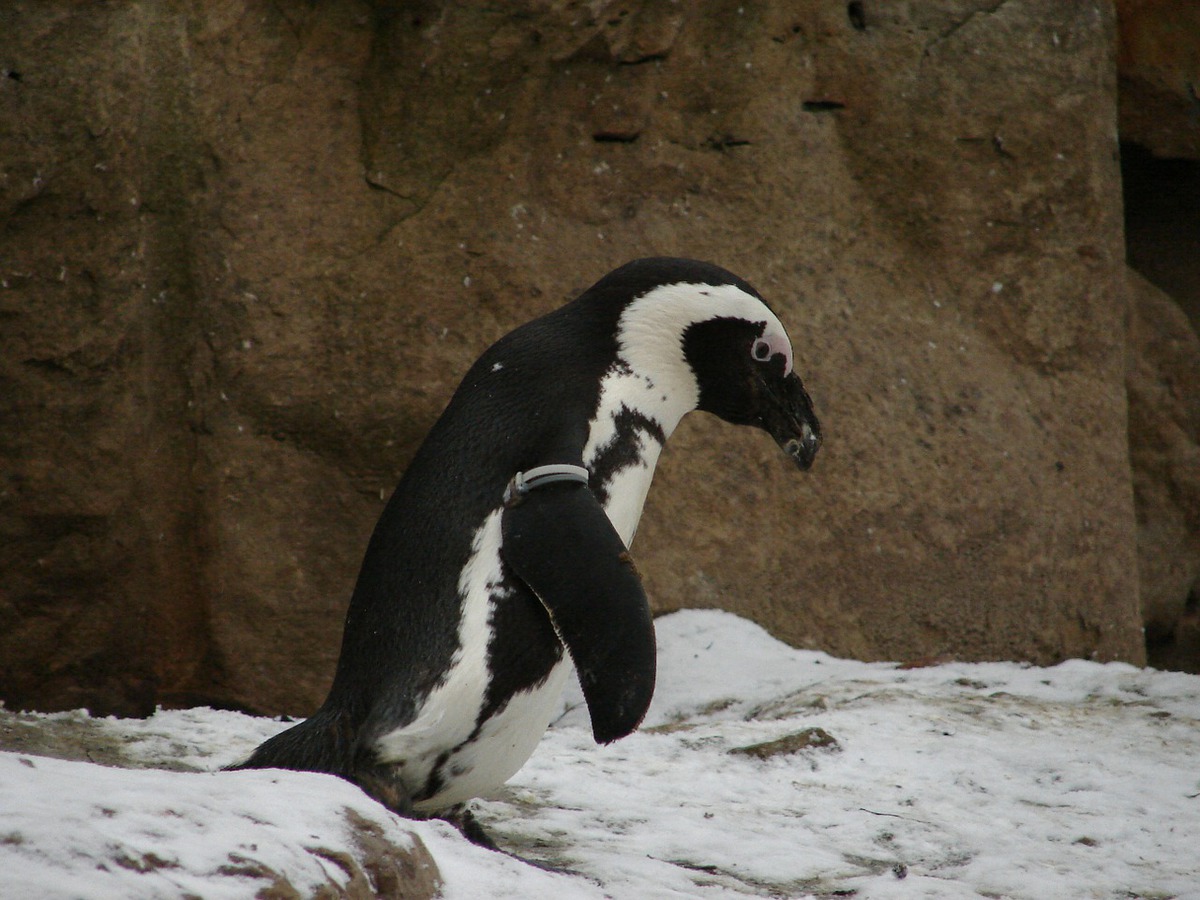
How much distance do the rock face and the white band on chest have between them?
55.5 inches

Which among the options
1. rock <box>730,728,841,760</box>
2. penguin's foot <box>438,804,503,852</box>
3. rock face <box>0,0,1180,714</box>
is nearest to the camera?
penguin's foot <box>438,804,503,852</box>

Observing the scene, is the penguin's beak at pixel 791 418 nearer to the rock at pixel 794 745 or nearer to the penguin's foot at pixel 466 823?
the rock at pixel 794 745

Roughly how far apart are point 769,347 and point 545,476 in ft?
2.09

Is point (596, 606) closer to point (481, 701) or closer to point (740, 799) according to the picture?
point (481, 701)

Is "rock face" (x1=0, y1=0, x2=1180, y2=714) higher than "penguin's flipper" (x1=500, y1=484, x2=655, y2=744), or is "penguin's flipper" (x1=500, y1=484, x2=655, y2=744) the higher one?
"rock face" (x1=0, y1=0, x2=1180, y2=714)

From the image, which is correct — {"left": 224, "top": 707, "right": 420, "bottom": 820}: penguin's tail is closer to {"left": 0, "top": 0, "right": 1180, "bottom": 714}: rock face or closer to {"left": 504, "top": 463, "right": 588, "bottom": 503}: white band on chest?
{"left": 504, "top": 463, "right": 588, "bottom": 503}: white band on chest

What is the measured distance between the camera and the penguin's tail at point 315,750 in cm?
212

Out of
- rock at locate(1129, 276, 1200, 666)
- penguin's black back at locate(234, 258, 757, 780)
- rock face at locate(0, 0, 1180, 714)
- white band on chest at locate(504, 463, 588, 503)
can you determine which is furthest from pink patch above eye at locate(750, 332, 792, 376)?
rock at locate(1129, 276, 1200, 666)

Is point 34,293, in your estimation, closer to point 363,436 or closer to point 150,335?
point 150,335

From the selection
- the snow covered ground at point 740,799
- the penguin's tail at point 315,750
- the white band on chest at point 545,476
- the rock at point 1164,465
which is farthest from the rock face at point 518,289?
the white band on chest at point 545,476

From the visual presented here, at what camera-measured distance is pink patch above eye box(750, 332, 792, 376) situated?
8.36 feet

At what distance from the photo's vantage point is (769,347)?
2.56 metres

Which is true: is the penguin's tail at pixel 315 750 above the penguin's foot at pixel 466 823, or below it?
above

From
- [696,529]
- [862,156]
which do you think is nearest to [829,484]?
[696,529]
